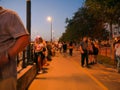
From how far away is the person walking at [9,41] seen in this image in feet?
9.15

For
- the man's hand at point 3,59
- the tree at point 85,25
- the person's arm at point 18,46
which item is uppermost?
the tree at point 85,25

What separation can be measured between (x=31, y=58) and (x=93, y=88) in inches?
204

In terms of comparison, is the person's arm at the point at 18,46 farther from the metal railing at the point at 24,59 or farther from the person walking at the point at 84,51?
the person walking at the point at 84,51

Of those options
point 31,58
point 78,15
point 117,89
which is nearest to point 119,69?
point 31,58

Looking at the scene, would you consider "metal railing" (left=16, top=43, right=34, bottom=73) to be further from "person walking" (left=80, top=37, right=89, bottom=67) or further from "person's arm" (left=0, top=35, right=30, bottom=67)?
"person's arm" (left=0, top=35, right=30, bottom=67)

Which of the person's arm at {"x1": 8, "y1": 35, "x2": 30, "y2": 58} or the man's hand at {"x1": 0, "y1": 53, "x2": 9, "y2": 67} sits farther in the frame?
the person's arm at {"x1": 8, "y1": 35, "x2": 30, "y2": 58}

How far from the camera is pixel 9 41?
2.85 meters

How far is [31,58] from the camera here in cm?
1585

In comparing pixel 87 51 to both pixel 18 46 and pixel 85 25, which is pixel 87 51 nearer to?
pixel 18 46

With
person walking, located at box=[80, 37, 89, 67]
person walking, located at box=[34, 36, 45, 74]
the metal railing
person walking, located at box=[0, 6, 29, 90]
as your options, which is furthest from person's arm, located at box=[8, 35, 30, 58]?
person walking, located at box=[80, 37, 89, 67]

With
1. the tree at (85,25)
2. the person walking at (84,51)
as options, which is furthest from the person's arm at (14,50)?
the tree at (85,25)

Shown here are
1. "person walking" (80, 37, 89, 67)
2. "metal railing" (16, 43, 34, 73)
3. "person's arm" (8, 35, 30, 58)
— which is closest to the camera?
"person's arm" (8, 35, 30, 58)

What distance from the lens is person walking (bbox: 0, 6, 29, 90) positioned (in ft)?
9.15

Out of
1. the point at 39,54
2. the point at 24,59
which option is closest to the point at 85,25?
the point at 39,54
